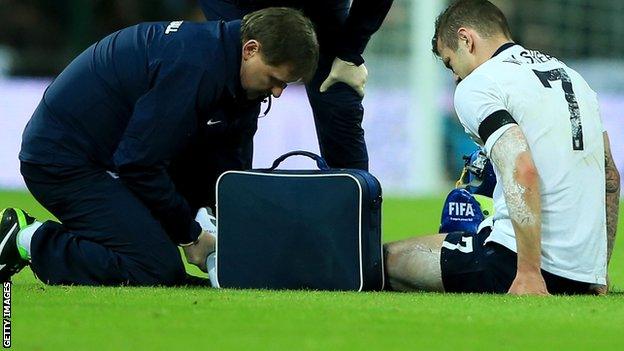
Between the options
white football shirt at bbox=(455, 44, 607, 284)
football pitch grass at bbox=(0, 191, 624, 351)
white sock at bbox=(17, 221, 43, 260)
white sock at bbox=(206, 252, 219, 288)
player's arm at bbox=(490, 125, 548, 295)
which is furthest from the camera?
white sock at bbox=(17, 221, 43, 260)

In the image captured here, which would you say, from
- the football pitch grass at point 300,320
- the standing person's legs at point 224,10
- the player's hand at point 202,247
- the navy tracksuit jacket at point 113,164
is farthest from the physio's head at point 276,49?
the standing person's legs at point 224,10

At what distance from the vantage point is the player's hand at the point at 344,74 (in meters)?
6.80

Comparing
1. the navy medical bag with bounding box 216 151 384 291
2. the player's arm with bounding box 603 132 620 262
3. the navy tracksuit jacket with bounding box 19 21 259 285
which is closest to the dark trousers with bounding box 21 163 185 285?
the navy tracksuit jacket with bounding box 19 21 259 285

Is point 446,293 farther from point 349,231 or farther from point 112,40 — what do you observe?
point 112,40

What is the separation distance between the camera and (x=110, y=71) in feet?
19.4

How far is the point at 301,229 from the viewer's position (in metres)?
5.62

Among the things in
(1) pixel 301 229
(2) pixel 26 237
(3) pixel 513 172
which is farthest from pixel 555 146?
(2) pixel 26 237

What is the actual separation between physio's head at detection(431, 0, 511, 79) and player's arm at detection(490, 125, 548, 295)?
46 centimetres

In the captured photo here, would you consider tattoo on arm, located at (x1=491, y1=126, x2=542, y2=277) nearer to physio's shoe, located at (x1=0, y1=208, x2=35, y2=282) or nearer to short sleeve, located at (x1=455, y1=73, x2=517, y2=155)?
short sleeve, located at (x1=455, y1=73, x2=517, y2=155)

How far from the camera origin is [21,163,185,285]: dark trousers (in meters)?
5.88

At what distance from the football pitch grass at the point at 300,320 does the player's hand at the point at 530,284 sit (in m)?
0.08

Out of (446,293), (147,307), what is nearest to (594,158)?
(446,293)

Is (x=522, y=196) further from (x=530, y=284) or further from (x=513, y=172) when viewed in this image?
(x=530, y=284)

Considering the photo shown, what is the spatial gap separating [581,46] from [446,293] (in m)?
12.3
